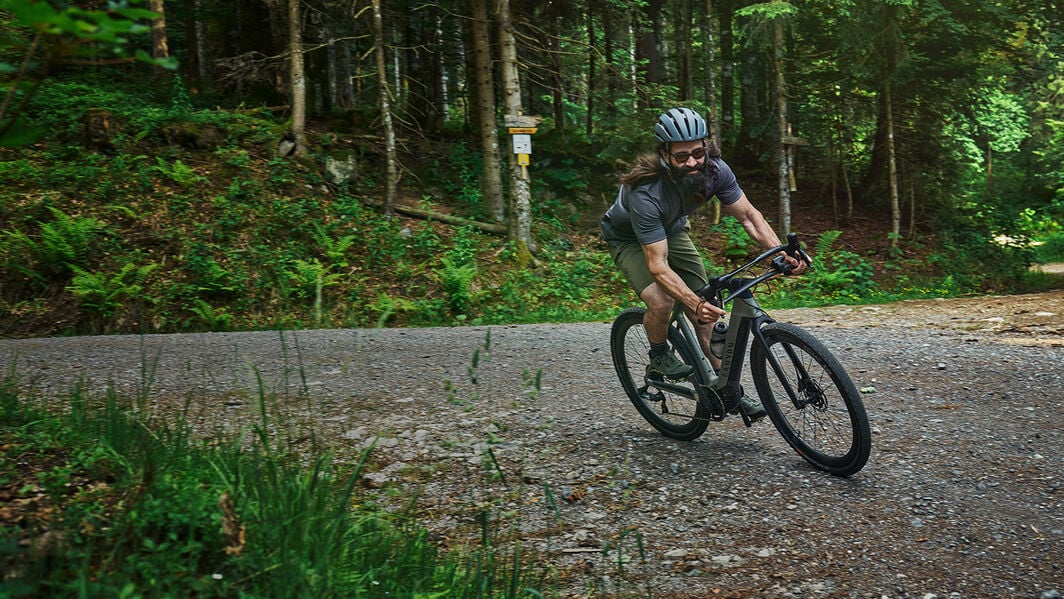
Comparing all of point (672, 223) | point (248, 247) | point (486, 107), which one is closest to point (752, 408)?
point (672, 223)

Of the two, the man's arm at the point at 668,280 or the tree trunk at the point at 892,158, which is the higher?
the tree trunk at the point at 892,158

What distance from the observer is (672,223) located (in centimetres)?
553

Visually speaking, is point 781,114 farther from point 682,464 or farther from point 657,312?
point 682,464

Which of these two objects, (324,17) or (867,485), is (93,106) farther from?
(867,485)

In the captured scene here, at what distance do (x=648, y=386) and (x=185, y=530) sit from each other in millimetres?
3944

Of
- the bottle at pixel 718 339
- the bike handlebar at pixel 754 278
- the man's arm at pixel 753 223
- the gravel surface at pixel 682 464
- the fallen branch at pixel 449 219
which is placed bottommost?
the gravel surface at pixel 682 464

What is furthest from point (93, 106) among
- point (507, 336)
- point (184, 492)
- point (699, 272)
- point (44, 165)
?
point (184, 492)

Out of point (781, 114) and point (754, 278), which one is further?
point (781, 114)

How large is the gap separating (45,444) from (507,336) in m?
7.12

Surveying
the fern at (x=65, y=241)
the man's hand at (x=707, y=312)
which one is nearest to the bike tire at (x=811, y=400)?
the man's hand at (x=707, y=312)

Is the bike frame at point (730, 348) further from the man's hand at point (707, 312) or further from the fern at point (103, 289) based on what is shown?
the fern at point (103, 289)

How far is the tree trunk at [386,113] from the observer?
15539 mm

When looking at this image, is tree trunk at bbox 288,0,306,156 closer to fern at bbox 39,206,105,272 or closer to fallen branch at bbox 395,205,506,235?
fallen branch at bbox 395,205,506,235

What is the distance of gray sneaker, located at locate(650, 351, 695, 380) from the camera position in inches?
215
